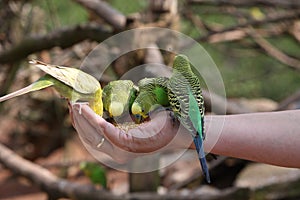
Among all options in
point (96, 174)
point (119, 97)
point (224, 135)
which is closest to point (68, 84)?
point (119, 97)

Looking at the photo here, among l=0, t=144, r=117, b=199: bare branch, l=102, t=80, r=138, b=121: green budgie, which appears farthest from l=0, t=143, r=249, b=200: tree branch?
l=102, t=80, r=138, b=121: green budgie

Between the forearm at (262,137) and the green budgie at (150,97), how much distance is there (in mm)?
129

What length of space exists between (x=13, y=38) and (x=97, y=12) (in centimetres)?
43

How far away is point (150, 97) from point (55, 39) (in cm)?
85

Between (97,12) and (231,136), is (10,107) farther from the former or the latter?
(231,136)

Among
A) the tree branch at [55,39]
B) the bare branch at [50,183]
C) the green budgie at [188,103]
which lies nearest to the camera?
the green budgie at [188,103]

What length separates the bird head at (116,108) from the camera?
946 mm

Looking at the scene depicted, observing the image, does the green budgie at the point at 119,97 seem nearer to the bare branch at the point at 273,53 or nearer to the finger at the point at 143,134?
the finger at the point at 143,134

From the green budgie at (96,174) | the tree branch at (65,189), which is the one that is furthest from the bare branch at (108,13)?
the green budgie at (96,174)

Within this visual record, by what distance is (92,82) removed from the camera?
94cm

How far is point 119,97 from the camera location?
3.10 ft

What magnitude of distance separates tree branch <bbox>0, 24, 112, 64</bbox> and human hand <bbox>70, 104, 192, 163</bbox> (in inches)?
27.0

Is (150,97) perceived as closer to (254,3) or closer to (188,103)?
(188,103)

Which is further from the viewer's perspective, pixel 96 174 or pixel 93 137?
pixel 96 174
